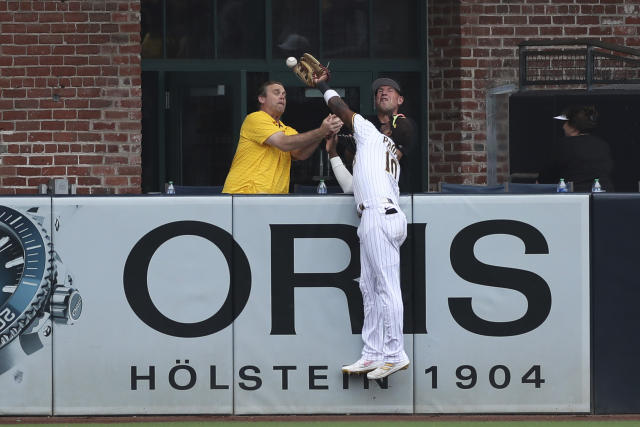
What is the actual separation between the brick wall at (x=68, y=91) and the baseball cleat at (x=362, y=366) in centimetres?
451

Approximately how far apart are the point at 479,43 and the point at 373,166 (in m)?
4.78

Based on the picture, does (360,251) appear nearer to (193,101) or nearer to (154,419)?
(154,419)

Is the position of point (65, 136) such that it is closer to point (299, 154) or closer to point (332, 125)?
point (299, 154)

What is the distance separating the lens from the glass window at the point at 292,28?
489 inches

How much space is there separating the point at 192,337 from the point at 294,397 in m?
0.69

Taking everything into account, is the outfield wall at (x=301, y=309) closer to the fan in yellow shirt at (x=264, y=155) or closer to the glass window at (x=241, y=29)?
the fan in yellow shirt at (x=264, y=155)

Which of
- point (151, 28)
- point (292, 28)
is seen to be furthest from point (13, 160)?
point (292, 28)

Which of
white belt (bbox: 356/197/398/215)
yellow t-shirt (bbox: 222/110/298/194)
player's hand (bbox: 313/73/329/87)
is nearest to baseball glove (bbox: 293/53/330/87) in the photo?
player's hand (bbox: 313/73/329/87)

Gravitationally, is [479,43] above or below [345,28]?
below

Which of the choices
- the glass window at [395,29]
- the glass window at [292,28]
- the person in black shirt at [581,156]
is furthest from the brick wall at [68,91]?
the person in black shirt at [581,156]

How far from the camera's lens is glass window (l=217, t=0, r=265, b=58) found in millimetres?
12344

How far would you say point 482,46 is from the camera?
1217 centimetres

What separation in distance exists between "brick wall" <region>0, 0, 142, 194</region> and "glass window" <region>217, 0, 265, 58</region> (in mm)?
1039

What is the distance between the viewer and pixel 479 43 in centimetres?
1217
